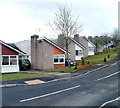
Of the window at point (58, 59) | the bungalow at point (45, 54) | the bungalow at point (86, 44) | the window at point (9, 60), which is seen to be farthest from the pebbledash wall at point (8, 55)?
the bungalow at point (86, 44)

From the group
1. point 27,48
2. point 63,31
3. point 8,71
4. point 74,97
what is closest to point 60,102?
point 74,97

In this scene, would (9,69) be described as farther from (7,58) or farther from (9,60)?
(7,58)

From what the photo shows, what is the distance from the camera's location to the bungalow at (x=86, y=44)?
4463 centimetres

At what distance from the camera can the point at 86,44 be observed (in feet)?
152

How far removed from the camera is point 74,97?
9.44 metres

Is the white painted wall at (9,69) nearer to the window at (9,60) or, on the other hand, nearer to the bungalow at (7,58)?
the bungalow at (7,58)

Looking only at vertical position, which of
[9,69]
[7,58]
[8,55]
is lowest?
[9,69]

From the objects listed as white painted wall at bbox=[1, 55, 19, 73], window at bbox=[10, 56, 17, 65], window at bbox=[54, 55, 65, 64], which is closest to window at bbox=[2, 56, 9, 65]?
white painted wall at bbox=[1, 55, 19, 73]

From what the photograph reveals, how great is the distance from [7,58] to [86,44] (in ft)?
91.9

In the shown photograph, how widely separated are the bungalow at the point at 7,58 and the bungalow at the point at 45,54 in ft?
14.7

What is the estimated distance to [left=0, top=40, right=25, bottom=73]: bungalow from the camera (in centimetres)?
2250

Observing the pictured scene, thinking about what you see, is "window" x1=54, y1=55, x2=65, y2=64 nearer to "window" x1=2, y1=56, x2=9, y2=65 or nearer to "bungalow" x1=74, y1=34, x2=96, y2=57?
"window" x1=2, y1=56, x2=9, y2=65

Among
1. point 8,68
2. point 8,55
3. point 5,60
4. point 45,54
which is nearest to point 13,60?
point 8,55

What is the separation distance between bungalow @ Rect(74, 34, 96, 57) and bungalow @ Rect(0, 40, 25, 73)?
75.4ft
